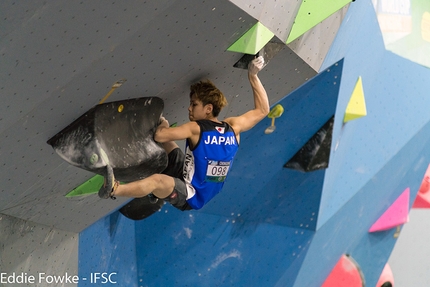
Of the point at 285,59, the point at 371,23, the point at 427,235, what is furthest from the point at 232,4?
the point at 427,235

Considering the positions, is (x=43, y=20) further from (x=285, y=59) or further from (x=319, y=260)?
(x=319, y=260)

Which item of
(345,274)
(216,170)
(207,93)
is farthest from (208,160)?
(345,274)

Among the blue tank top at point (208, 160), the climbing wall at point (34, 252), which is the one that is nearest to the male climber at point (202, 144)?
the blue tank top at point (208, 160)

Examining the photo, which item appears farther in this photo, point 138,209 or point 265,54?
point 138,209

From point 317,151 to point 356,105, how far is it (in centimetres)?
38

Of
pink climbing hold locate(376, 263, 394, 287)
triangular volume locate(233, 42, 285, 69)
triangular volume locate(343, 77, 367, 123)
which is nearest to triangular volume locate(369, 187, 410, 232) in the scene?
pink climbing hold locate(376, 263, 394, 287)

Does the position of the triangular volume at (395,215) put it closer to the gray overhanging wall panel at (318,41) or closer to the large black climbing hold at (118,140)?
the gray overhanging wall panel at (318,41)

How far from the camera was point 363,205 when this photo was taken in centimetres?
444

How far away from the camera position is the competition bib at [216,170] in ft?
9.47

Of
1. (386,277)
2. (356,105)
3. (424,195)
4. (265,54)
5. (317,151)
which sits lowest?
(386,277)

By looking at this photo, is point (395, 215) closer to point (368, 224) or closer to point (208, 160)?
point (368, 224)

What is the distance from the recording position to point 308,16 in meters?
2.90

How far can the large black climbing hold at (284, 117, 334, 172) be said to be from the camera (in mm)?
3759

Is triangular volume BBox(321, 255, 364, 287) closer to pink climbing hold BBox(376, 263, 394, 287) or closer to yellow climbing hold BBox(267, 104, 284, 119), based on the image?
pink climbing hold BBox(376, 263, 394, 287)
